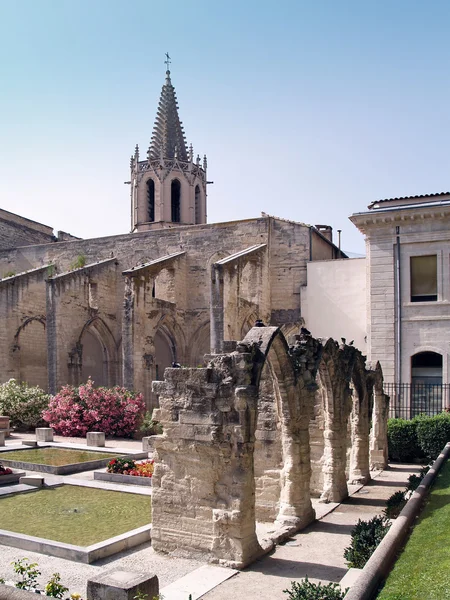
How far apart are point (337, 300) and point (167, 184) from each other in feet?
53.4

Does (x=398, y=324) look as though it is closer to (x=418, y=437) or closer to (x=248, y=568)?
(x=418, y=437)

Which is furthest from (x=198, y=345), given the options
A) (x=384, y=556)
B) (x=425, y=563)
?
(x=425, y=563)

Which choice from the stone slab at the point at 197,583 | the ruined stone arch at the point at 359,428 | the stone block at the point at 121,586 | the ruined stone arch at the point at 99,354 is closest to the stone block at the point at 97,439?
the ruined stone arch at the point at 359,428

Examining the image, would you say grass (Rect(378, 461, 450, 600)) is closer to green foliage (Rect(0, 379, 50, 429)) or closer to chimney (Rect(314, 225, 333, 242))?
green foliage (Rect(0, 379, 50, 429))

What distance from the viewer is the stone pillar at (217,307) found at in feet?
72.9

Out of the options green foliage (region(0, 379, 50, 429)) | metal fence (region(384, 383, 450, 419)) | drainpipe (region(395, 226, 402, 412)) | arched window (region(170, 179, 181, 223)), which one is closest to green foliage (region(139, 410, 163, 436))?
green foliage (region(0, 379, 50, 429))

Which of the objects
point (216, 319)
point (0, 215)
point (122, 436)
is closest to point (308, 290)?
point (216, 319)

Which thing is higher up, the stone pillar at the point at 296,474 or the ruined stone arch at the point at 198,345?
the ruined stone arch at the point at 198,345

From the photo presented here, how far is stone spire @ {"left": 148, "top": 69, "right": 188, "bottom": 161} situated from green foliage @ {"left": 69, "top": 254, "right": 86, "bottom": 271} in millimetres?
9764

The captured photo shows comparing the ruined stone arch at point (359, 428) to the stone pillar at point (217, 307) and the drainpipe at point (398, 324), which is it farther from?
the stone pillar at point (217, 307)

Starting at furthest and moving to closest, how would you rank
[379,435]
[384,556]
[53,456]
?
[53,456]
[379,435]
[384,556]

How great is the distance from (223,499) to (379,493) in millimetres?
5660

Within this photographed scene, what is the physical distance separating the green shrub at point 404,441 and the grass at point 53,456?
25.2 feet

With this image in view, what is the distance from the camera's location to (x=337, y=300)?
77.5 feet
